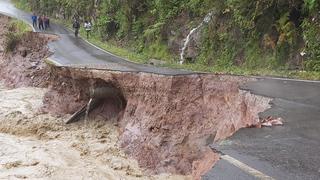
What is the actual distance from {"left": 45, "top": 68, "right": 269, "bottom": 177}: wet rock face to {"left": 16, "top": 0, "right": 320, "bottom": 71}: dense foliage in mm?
5464

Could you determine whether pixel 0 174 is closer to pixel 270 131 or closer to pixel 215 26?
pixel 270 131

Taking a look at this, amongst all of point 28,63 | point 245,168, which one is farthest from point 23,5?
point 245,168

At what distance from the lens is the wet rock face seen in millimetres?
12070

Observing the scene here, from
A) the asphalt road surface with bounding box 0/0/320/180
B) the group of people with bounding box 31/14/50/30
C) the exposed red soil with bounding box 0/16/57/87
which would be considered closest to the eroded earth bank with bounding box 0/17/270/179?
the asphalt road surface with bounding box 0/0/320/180

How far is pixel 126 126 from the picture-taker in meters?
16.1

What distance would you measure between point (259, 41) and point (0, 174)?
41.3 feet

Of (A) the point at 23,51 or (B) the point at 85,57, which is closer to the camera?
(B) the point at 85,57

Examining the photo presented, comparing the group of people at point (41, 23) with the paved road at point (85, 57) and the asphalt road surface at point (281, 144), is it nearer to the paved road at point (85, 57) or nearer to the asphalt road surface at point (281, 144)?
the paved road at point (85, 57)

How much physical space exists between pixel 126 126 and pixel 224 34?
8557 mm

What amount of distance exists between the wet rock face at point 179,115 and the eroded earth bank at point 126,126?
33 millimetres

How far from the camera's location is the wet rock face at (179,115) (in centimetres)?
1207

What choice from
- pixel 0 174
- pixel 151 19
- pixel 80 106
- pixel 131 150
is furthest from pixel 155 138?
pixel 151 19

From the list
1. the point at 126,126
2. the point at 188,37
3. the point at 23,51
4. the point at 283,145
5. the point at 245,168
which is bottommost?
the point at 126,126

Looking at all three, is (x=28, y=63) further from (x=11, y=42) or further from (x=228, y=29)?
(x=228, y=29)
